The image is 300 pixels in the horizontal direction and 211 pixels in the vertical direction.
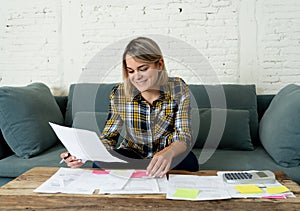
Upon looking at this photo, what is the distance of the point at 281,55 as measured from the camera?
2332 millimetres

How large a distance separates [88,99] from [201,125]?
783 mm

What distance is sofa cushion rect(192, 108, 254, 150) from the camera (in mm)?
1926

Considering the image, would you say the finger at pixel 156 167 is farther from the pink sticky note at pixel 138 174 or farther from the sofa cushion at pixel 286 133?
the sofa cushion at pixel 286 133

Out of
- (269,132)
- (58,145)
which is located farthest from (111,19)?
(269,132)

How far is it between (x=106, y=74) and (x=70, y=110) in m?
0.43

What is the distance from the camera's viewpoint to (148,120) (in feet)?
4.99

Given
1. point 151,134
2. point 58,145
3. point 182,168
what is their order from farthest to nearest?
point 58,145 < point 151,134 < point 182,168

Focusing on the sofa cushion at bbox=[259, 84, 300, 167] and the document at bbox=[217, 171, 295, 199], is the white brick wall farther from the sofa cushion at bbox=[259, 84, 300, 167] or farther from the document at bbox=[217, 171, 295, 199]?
the document at bbox=[217, 171, 295, 199]

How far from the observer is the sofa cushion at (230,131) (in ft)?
6.32

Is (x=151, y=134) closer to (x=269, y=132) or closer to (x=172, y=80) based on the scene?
(x=172, y=80)

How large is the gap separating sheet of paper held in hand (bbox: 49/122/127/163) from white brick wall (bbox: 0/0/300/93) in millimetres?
1360

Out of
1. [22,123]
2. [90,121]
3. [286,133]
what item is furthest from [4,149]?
[286,133]

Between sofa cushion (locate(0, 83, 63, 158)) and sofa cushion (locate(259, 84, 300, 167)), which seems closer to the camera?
sofa cushion (locate(259, 84, 300, 167))

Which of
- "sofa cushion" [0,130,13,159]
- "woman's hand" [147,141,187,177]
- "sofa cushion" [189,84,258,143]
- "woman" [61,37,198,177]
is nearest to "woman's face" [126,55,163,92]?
"woman" [61,37,198,177]
